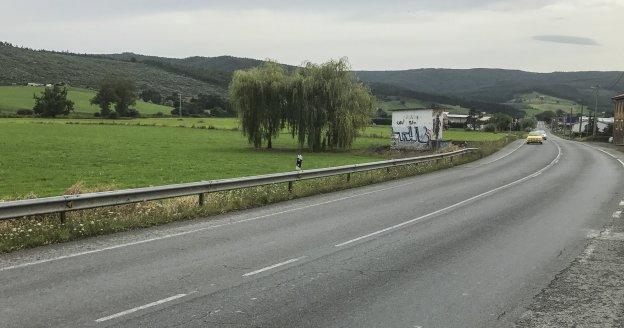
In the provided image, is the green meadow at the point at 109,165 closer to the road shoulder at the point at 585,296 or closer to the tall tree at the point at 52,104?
the road shoulder at the point at 585,296

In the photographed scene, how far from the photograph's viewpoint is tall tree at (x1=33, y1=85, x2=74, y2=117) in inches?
4358

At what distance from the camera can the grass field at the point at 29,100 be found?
11647 cm

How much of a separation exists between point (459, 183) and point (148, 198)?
1283 cm

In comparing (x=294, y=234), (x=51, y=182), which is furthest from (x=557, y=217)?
(x=51, y=182)

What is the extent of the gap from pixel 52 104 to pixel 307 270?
116 m

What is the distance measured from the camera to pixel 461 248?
32.4ft

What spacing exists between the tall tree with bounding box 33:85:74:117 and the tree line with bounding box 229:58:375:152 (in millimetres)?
73852

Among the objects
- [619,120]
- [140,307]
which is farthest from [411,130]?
[619,120]

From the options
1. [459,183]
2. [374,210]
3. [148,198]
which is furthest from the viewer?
[459,183]

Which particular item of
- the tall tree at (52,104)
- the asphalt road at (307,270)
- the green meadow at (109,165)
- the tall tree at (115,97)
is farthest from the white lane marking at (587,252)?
the tall tree at (115,97)

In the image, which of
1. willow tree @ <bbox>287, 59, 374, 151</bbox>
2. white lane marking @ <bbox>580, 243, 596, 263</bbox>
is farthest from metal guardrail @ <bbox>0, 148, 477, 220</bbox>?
willow tree @ <bbox>287, 59, 374, 151</bbox>

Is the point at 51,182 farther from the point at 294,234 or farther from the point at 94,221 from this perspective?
the point at 294,234

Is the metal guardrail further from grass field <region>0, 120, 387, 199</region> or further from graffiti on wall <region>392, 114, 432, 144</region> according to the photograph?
graffiti on wall <region>392, 114, 432, 144</region>

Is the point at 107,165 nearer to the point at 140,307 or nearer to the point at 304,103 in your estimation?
the point at 304,103
